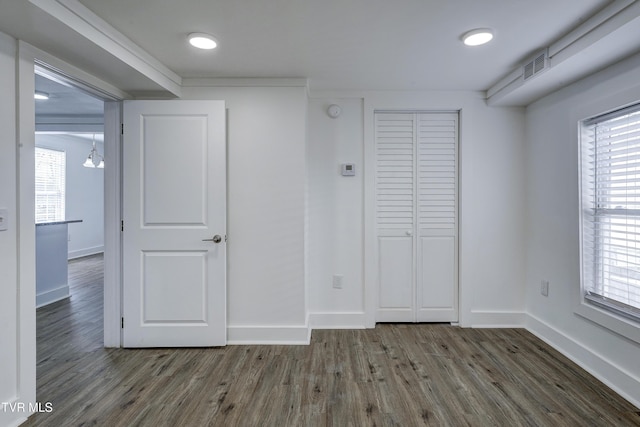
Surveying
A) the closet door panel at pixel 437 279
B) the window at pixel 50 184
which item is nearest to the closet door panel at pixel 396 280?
the closet door panel at pixel 437 279

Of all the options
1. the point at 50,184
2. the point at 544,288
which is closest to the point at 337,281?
the point at 544,288

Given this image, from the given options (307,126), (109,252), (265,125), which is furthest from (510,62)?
(109,252)

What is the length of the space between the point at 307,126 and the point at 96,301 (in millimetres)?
3476

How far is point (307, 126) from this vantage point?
295 cm

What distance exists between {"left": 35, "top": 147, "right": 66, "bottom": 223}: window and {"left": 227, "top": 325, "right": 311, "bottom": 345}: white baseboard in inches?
214

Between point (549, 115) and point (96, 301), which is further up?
point (549, 115)

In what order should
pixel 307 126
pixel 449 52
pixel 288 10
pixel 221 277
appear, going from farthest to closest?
pixel 307 126 → pixel 221 277 → pixel 449 52 → pixel 288 10

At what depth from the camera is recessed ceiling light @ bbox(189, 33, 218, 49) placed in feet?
6.52

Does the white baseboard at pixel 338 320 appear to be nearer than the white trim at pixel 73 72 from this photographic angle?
No

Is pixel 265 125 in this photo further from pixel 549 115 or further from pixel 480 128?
pixel 549 115

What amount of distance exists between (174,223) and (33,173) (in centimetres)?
95

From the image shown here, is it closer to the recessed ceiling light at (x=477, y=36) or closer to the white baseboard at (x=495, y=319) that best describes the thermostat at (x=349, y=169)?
the recessed ceiling light at (x=477, y=36)

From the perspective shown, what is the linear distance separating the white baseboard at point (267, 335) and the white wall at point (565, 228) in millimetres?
2130

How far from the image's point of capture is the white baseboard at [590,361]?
1934mm
